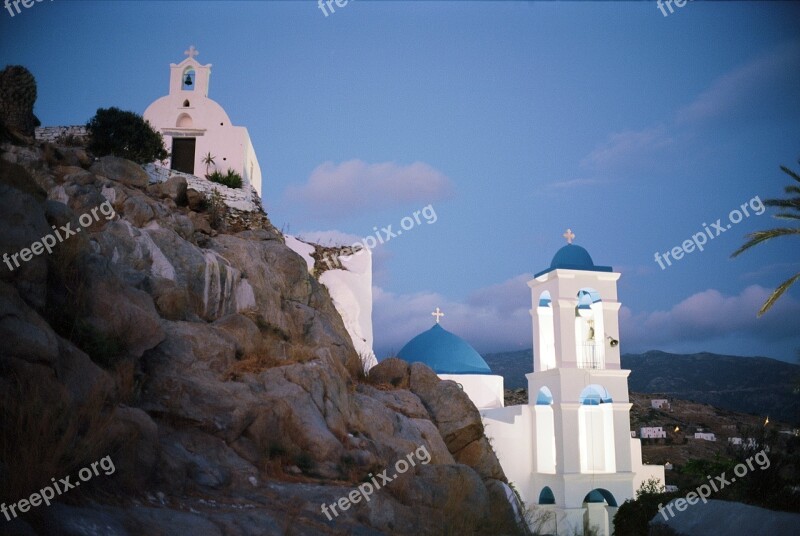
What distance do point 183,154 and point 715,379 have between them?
6769 cm

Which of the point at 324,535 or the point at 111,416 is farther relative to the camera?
the point at 324,535

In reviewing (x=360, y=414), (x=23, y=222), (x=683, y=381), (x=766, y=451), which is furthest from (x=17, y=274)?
(x=683, y=381)

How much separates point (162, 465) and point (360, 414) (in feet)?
17.1

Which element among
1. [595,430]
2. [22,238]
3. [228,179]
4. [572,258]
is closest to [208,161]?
[228,179]

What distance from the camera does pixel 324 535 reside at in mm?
7559

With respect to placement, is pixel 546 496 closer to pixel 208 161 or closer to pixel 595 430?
pixel 595 430

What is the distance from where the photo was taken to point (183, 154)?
999 inches

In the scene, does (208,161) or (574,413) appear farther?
(574,413)

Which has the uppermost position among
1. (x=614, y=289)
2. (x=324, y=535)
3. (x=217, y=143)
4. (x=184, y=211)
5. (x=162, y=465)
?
(x=217, y=143)

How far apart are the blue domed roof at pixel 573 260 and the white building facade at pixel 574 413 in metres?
0.04

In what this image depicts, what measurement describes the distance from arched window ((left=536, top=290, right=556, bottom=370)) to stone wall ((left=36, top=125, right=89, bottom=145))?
1935 cm

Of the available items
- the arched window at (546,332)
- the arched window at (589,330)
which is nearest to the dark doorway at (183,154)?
the arched window at (546,332)

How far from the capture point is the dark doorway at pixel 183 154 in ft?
82.5

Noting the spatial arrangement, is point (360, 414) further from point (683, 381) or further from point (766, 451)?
point (683, 381)
